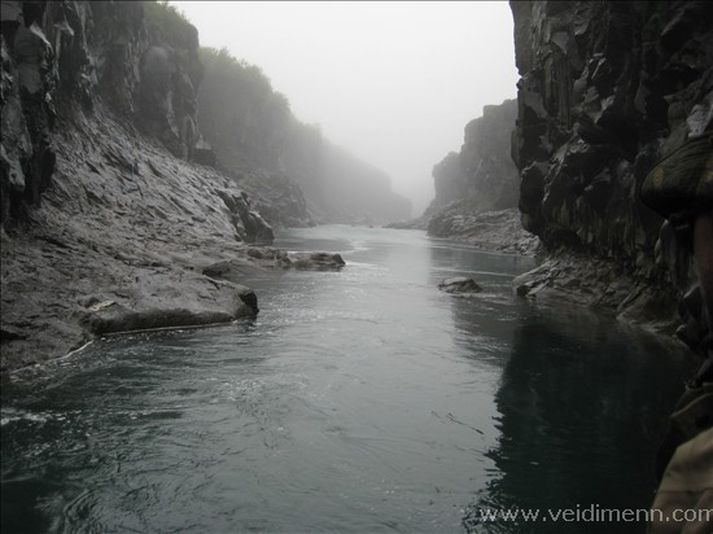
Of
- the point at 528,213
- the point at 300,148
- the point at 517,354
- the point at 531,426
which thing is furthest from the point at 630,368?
the point at 300,148

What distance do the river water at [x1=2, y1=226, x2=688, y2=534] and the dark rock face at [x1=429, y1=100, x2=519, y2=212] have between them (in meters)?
78.5

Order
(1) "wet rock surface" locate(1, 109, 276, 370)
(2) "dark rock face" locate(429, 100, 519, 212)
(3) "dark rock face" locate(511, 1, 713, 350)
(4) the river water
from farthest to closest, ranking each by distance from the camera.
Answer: (2) "dark rock face" locate(429, 100, 519, 212) → (3) "dark rock face" locate(511, 1, 713, 350) → (1) "wet rock surface" locate(1, 109, 276, 370) → (4) the river water

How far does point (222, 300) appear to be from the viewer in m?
18.6

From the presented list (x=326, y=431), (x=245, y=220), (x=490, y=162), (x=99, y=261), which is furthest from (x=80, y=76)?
(x=490, y=162)

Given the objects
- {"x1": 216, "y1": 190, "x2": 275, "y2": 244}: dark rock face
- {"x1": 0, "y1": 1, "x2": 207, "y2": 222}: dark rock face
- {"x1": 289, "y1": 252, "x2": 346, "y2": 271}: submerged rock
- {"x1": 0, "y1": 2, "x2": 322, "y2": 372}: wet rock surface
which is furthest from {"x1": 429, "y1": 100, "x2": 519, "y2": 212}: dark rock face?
Answer: {"x1": 289, "y1": 252, "x2": 346, "y2": 271}: submerged rock

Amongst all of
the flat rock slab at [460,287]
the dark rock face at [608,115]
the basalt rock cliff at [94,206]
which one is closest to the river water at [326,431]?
the basalt rock cliff at [94,206]

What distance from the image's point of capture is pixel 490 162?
10512 cm

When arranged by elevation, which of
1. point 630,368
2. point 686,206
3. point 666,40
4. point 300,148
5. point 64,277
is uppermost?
point 300,148

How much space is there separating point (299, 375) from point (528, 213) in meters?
26.8

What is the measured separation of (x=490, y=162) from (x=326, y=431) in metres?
101

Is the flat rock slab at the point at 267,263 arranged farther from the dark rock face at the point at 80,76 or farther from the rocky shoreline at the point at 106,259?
the dark rock face at the point at 80,76

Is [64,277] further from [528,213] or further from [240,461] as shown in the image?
[528,213]

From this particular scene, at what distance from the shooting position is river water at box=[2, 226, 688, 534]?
287 inches

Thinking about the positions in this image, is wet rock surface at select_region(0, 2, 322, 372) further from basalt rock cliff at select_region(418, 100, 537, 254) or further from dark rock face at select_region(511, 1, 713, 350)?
basalt rock cliff at select_region(418, 100, 537, 254)
